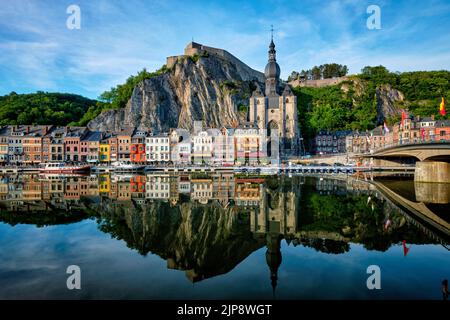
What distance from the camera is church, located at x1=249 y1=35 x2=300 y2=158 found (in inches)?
3211

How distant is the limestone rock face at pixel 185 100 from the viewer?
81500 mm

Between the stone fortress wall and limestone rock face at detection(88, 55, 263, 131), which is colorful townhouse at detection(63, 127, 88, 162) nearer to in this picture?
limestone rock face at detection(88, 55, 263, 131)

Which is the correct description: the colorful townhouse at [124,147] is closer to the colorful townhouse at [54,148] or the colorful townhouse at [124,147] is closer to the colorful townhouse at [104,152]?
the colorful townhouse at [104,152]

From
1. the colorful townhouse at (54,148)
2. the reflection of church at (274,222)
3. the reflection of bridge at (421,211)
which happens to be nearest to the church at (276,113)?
the colorful townhouse at (54,148)

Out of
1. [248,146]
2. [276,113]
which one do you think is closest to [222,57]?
[276,113]

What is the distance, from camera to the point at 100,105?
92.9 metres

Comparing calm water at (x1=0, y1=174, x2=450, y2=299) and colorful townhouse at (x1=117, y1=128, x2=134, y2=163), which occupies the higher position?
colorful townhouse at (x1=117, y1=128, x2=134, y2=163)

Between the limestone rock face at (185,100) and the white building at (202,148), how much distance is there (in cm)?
1346

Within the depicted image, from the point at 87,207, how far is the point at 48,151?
2254 inches

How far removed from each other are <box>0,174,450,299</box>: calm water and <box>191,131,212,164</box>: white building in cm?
4539

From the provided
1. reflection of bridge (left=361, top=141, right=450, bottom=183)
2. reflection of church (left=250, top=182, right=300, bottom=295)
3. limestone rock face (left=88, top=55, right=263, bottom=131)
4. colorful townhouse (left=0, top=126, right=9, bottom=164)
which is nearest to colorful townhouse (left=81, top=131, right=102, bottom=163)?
limestone rock face (left=88, top=55, right=263, bottom=131)

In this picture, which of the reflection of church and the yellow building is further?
the yellow building

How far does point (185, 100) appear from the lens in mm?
86438

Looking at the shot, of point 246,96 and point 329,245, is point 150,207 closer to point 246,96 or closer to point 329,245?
point 329,245
